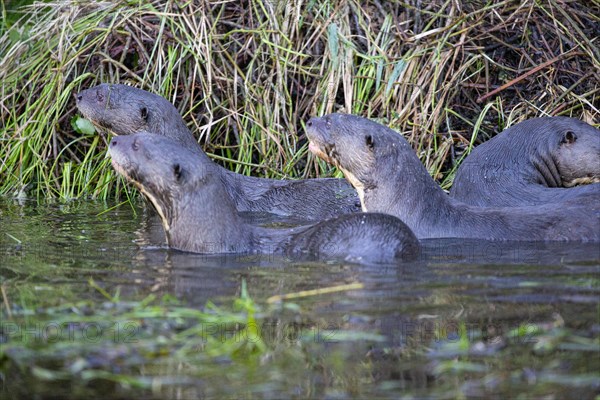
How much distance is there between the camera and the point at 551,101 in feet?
24.9

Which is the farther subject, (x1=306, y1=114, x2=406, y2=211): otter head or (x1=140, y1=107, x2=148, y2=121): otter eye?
(x1=140, y1=107, x2=148, y2=121): otter eye

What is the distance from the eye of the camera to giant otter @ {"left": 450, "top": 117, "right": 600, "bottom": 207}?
6578 mm

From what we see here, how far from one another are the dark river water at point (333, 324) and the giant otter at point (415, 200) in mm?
170

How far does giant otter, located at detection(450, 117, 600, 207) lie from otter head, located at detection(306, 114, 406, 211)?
0.77m

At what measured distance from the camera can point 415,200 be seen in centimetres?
603

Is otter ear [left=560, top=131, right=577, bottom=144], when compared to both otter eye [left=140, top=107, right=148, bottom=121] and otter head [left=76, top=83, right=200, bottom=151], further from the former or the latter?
otter eye [left=140, top=107, right=148, bottom=121]

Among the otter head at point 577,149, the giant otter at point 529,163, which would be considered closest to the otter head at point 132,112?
the giant otter at point 529,163

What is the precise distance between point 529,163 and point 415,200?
4.02 feet

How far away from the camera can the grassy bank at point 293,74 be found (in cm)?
765

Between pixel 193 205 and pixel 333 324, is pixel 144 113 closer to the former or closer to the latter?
pixel 193 205

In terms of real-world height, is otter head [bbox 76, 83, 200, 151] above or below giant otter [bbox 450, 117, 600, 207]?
above

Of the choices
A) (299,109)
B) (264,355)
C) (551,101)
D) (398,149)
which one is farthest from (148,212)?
(264,355)

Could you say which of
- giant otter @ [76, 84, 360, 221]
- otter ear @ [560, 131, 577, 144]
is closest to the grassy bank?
giant otter @ [76, 84, 360, 221]

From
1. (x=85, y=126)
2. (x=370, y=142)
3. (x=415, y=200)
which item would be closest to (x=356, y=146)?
(x=370, y=142)
